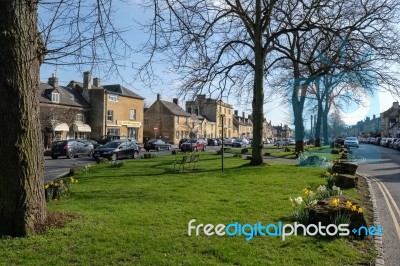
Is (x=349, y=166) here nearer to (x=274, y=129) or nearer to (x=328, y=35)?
(x=328, y=35)

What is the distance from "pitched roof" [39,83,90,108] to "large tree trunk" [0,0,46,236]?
137ft

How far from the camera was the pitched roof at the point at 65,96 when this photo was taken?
153 ft

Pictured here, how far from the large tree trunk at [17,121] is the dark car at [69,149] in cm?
2537

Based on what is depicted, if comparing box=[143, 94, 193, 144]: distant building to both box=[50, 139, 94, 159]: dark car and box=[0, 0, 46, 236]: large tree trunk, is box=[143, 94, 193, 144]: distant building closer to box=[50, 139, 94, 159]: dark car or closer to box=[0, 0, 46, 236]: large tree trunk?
box=[50, 139, 94, 159]: dark car

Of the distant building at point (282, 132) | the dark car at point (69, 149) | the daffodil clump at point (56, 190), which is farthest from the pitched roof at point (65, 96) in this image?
the distant building at point (282, 132)

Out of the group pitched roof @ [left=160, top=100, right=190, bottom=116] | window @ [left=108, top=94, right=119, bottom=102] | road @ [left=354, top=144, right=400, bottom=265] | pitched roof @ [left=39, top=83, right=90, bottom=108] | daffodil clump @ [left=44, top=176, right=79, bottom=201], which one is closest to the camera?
road @ [left=354, top=144, right=400, bottom=265]

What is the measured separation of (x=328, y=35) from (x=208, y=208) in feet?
43.3

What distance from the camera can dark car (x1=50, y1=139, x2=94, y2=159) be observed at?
97.3ft

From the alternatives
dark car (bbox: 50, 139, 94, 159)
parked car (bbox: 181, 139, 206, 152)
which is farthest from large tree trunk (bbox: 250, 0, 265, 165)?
parked car (bbox: 181, 139, 206, 152)

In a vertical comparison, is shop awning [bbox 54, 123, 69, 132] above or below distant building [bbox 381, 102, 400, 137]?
below

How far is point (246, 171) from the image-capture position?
1653 cm

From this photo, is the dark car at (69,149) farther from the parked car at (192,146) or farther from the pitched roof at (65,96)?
the pitched roof at (65,96)

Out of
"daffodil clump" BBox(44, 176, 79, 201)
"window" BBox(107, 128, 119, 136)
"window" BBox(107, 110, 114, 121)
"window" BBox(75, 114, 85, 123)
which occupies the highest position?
"window" BBox(107, 110, 114, 121)

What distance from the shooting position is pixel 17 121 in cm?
559
